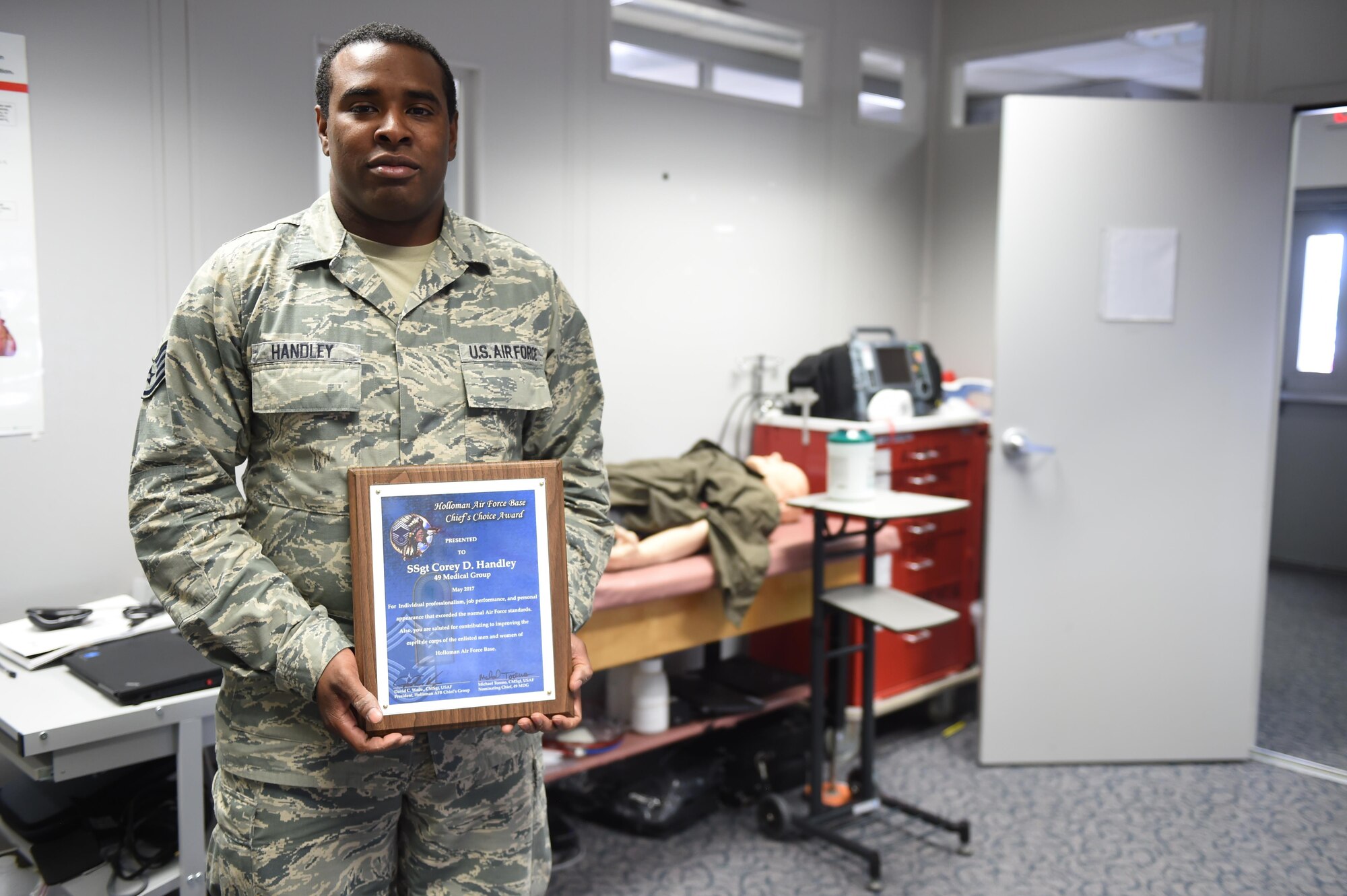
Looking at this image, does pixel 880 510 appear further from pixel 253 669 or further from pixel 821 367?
pixel 253 669

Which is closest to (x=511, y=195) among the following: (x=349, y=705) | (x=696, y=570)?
(x=696, y=570)

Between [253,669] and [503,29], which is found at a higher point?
[503,29]

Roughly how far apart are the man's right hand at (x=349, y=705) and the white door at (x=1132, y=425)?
2529mm

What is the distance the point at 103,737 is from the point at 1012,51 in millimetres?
3836

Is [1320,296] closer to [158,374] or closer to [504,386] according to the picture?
[504,386]

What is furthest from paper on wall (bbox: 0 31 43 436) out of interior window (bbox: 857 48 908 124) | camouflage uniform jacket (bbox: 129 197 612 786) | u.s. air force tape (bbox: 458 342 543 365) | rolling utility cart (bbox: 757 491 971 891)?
interior window (bbox: 857 48 908 124)

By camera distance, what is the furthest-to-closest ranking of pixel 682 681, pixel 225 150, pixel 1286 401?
1. pixel 1286 401
2. pixel 682 681
3. pixel 225 150

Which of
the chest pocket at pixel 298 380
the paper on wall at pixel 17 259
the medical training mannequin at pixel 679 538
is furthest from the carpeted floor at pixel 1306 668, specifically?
the paper on wall at pixel 17 259

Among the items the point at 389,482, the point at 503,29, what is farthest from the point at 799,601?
the point at 389,482

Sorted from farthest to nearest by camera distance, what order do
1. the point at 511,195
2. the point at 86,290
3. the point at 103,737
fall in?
the point at 511,195, the point at 86,290, the point at 103,737

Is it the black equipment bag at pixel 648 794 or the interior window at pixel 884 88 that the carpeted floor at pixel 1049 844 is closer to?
the black equipment bag at pixel 648 794

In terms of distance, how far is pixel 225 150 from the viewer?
255 cm

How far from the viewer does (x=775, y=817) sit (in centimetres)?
288

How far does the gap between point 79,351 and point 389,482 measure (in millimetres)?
1526
